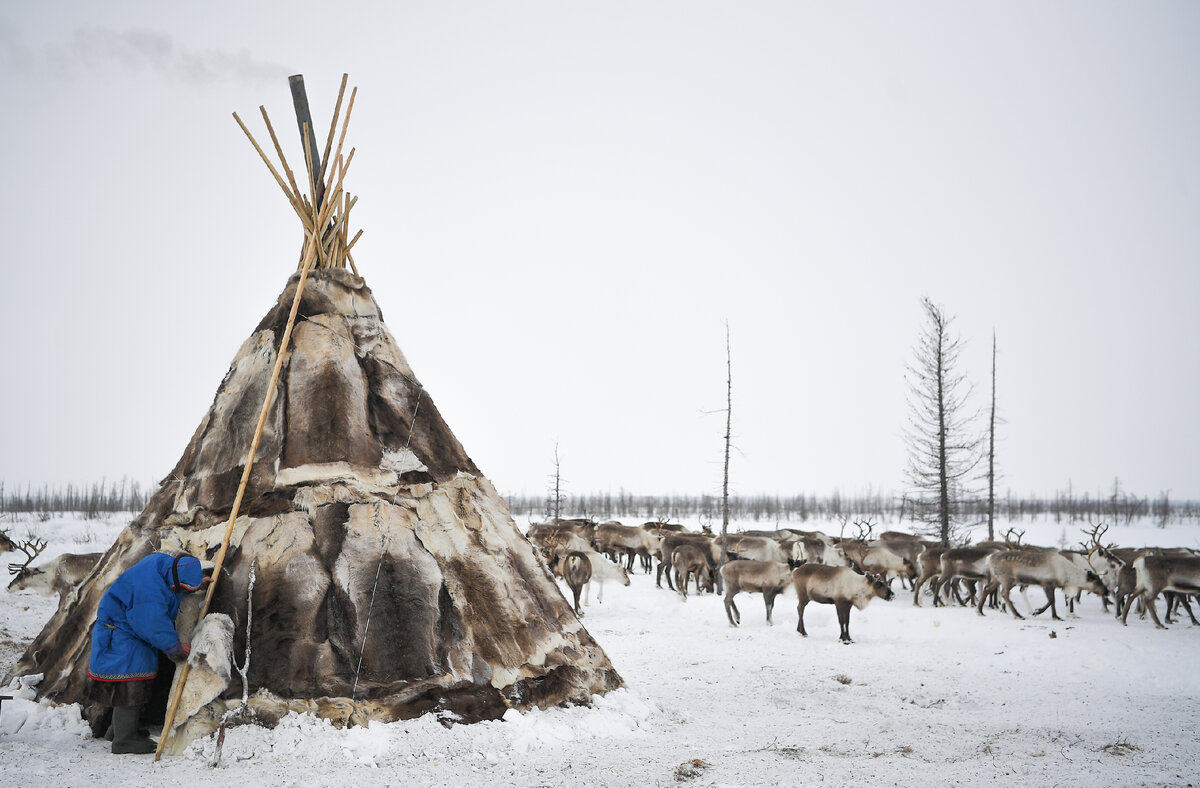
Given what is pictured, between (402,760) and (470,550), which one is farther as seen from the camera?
(470,550)

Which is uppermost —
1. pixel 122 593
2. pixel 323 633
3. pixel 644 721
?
pixel 122 593

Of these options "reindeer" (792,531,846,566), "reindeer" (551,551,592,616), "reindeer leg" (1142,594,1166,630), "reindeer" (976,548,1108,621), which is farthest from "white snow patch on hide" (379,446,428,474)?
"reindeer" (792,531,846,566)

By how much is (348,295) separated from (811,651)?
9.87 m

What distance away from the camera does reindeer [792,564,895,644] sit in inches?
534

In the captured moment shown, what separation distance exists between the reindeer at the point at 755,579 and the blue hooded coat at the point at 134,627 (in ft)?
38.8

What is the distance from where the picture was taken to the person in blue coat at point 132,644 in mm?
5531

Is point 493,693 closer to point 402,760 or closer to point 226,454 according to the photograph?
point 402,760

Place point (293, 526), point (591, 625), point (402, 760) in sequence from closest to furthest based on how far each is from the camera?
point (402, 760), point (293, 526), point (591, 625)

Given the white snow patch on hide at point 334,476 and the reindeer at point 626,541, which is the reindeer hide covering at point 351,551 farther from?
the reindeer at point 626,541

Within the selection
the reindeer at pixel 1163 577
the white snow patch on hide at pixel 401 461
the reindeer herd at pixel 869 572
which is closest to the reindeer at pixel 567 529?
the reindeer herd at pixel 869 572

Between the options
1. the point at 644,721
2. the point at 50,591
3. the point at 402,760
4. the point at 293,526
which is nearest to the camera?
the point at 402,760

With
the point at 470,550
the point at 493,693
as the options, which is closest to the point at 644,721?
the point at 493,693

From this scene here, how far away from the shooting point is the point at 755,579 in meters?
15.5

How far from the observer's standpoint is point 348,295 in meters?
8.33
